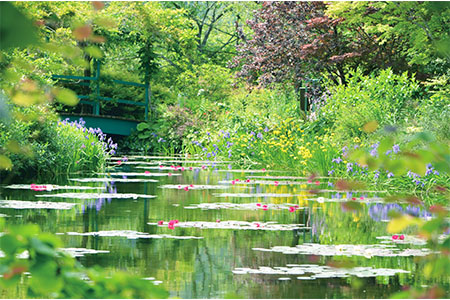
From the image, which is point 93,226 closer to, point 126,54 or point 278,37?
point 278,37

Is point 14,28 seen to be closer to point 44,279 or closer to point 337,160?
point 44,279

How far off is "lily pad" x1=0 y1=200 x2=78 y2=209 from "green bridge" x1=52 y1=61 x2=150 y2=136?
1627 centimetres

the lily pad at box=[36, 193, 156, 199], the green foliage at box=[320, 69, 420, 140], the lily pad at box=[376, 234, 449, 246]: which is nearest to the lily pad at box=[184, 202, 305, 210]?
the lily pad at box=[36, 193, 156, 199]

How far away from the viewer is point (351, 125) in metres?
15.2

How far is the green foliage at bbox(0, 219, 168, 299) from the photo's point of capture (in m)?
1.98

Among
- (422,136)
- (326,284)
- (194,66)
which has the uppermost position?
(194,66)

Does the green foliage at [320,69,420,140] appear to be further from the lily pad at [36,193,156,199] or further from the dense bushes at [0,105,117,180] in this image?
the lily pad at [36,193,156,199]

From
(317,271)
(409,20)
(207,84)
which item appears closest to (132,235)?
(317,271)

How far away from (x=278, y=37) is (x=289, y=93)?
108 inches

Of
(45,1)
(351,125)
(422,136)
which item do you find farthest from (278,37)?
(422,136)

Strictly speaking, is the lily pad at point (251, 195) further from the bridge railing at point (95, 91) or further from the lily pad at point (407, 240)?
the bridge railing at point (95, 91)

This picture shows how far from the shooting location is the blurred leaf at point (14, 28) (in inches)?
64.9

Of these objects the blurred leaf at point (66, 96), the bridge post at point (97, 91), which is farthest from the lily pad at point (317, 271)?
the bridge post at point (97, 91)

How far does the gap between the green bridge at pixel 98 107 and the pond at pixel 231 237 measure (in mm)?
14278
